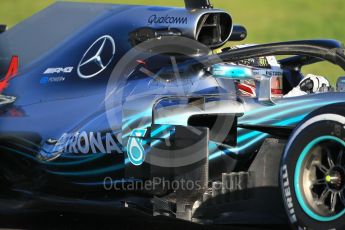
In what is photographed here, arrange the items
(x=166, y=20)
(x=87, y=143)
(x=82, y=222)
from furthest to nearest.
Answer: (x=82, y=222), (x=166, y=20), (x=87, y=143)

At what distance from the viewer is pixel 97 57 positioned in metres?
6.25

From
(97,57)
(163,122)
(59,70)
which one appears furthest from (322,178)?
(59,70)

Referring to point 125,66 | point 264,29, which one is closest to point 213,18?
point 125,66

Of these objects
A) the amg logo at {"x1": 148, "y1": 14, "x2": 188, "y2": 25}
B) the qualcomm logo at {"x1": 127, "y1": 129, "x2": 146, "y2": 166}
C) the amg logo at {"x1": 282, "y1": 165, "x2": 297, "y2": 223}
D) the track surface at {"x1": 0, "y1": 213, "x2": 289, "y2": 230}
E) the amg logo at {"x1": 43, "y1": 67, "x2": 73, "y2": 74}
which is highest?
the amg logo at {"x1": 148, "y1": 14, "x2": 188, "y2": 25}

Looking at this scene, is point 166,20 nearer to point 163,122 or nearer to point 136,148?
point 163,122

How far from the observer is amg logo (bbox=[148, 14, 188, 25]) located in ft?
20.0

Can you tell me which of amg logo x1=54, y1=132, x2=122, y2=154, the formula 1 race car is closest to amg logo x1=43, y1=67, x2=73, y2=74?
the formula 1 race car

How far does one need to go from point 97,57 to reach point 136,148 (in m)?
1.12

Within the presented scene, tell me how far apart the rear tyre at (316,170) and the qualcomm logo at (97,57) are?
2.08 metres

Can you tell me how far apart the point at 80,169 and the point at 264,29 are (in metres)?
15.5

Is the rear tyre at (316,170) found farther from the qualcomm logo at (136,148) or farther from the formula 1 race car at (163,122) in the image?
the qualcomm logo at (136,148)

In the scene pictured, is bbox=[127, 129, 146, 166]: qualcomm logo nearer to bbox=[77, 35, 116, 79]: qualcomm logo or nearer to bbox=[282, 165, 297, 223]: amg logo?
bbox=[77, 35, 116, 79]: qualcomm logo

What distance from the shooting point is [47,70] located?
6.45m

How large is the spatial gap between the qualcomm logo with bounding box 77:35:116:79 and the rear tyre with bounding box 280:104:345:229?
6.81 ft
